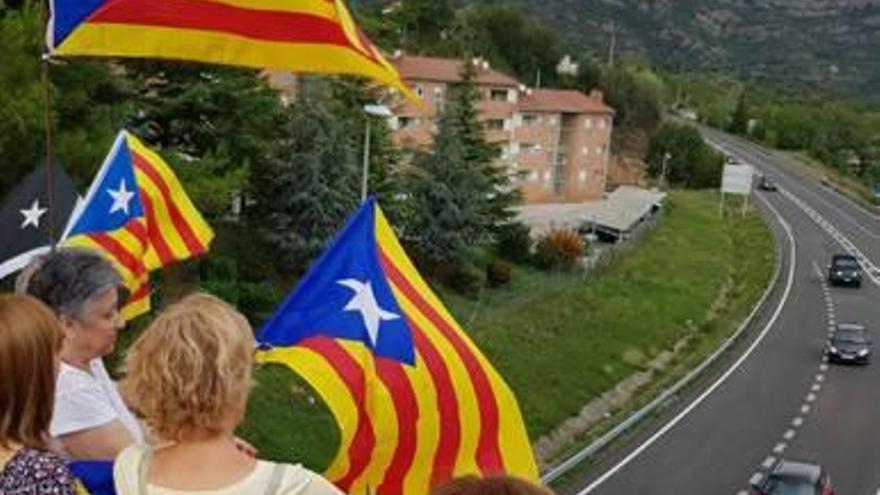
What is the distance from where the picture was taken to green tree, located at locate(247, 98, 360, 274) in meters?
40.9

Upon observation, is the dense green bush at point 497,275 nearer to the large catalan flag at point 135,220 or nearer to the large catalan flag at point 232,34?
the large catalan flag at point 135,220

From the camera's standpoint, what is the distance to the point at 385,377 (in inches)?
272

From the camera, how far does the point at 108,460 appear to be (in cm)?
450

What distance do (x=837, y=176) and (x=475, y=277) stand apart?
7890cm

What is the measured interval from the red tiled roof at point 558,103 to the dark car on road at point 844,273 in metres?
25.4

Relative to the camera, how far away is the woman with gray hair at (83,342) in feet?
15.7

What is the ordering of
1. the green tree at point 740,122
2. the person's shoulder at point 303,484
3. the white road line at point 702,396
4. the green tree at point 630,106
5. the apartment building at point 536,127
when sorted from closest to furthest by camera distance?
the person's shoulder at point 303,484 < the white road line at point 702,396 < the apartment building at point 536,127 < the green tree at point 630,106 < the green tree at point 740,122

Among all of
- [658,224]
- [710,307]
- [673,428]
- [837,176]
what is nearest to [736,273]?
[710,307]

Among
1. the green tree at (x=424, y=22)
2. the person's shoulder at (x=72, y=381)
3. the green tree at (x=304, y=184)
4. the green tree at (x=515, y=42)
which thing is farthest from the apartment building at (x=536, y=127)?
the person's shoulder at (x=72, y=381)

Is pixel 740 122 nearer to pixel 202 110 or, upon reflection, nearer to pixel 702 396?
pixel 702 396

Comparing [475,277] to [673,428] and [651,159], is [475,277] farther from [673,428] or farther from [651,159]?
[651,159]

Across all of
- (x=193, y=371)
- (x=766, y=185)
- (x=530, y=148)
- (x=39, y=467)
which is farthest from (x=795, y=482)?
(x=766, y=185)

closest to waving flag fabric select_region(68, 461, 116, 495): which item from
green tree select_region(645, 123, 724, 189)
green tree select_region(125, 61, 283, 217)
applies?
green tree select_region(125, 61, 283, 217)

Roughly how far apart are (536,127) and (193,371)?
3041 inches
